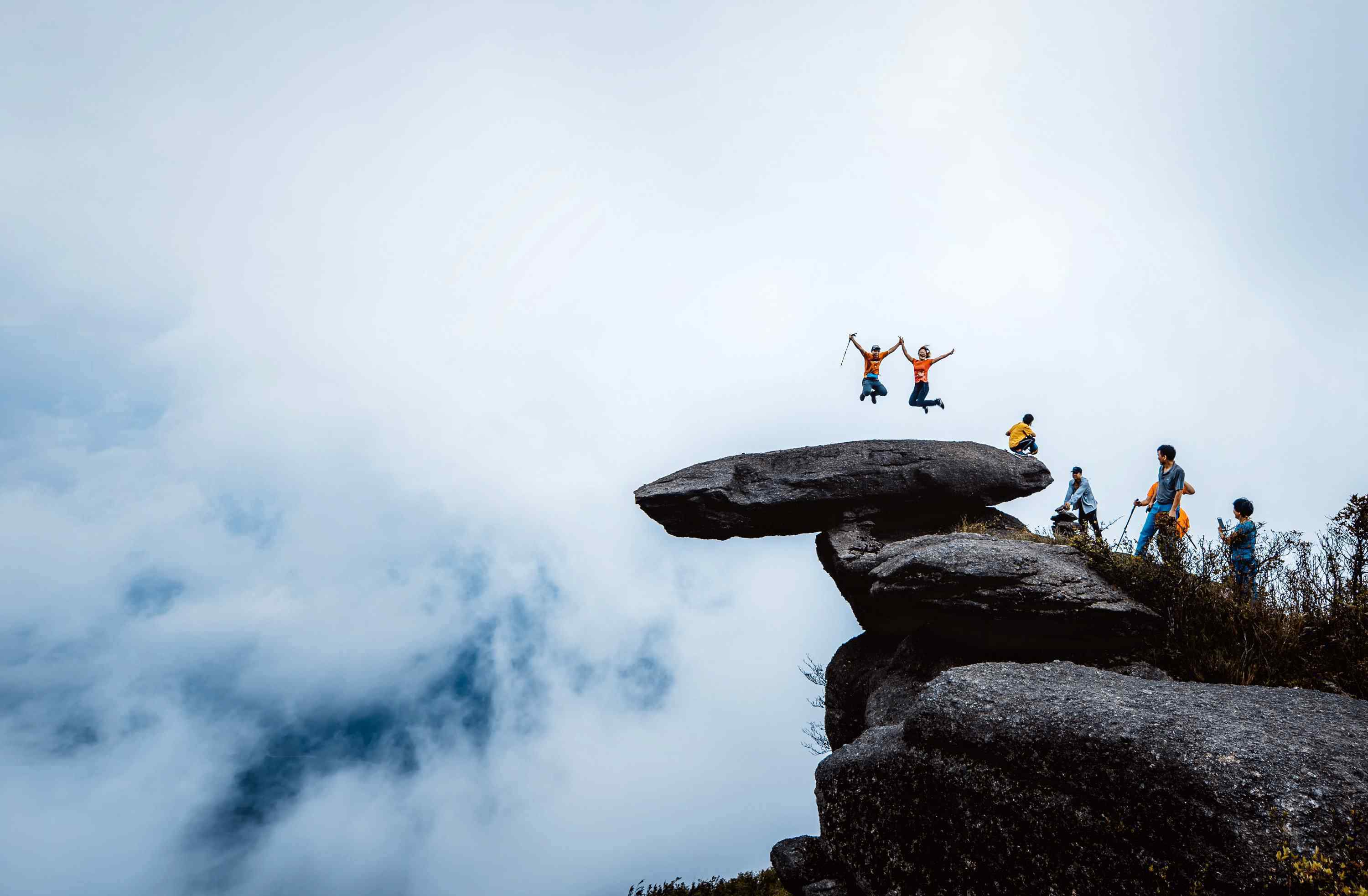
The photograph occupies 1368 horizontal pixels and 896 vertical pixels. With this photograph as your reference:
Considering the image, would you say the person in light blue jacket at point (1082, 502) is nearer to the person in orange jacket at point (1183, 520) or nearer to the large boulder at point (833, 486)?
the large boulder at point (833, 486)

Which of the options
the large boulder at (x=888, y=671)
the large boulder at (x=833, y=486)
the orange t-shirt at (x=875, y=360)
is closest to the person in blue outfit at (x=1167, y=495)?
the large boulder at (x=888, y=671)

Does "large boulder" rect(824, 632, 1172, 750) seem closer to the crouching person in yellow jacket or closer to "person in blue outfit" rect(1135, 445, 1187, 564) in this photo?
"person in blue outfit" rect(1135, 445, 1187, 564)

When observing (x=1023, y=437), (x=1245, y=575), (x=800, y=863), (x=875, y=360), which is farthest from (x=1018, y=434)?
(x=800, y=863)

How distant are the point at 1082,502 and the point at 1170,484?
503 centimetres

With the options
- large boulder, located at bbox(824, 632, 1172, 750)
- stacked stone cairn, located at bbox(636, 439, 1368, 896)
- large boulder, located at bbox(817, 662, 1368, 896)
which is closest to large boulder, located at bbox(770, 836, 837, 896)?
stacked stone cairn, located at bbox(636, 439, 1368, 896)

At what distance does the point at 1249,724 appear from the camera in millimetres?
7656

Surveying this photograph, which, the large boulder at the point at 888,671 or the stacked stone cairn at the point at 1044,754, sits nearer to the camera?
the stacked stone cairn at the point at 1044,754

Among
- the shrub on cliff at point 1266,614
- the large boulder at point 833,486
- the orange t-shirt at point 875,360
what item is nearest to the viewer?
the shrub on cliff at point 1266,614

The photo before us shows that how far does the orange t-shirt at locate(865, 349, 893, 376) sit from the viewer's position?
1955 centimetres

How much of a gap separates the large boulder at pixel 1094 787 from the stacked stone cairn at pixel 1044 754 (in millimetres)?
18

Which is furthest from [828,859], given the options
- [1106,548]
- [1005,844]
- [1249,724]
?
[1106,548]

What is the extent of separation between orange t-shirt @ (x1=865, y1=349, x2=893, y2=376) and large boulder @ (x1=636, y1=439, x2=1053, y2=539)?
2523mm

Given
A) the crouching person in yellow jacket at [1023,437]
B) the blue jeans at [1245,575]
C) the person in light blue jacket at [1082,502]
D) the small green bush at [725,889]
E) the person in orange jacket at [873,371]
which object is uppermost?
the person in orange jacket at [873,371]

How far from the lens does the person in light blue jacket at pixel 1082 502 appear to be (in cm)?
1770
